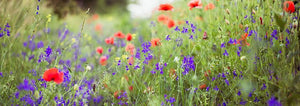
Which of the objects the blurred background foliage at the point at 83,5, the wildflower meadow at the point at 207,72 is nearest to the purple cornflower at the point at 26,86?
the wildflower meadow at the point at 207,72

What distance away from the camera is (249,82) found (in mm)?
1564

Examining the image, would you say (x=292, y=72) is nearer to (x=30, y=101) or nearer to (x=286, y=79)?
(x=286, y=79)

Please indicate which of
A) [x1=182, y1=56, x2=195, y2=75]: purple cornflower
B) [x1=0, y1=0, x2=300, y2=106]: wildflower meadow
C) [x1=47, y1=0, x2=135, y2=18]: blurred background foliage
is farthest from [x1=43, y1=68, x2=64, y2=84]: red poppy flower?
[x1=47, y1=0, x2=135, y2=18]: blurred background foliage

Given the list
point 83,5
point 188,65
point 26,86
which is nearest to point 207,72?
point 188,65

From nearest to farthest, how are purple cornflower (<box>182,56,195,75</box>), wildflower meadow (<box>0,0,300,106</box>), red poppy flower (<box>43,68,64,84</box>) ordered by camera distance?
red poppy flower (<box>43,68,64,84</box>) → wildflower meadow (<box>0,0,300,106</box>) → purple cornflower (<box>182,56,195,75</box>)

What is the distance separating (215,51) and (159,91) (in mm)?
557

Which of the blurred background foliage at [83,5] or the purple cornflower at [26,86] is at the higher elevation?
the blurred background foliage at [83,5]

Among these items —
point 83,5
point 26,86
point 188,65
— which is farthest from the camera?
point 83,5

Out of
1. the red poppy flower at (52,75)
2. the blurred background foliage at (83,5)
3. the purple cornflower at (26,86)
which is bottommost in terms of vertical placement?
the purple cornflower at (26,86)

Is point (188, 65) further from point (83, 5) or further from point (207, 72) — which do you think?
point (83, 5)

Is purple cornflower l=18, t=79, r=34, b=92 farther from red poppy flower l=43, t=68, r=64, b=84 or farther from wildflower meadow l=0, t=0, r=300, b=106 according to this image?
red poppy flower l=43, t=68, r=64, b=84

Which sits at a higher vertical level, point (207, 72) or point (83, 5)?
point (83, 5)

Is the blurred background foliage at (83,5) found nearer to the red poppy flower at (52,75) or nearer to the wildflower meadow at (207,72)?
the wildflower meadow at (207,72)

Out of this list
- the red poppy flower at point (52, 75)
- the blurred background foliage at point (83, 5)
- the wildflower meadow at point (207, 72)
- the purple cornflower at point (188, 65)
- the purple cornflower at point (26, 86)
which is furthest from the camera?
the blurred background foliage at point (83, 5)
